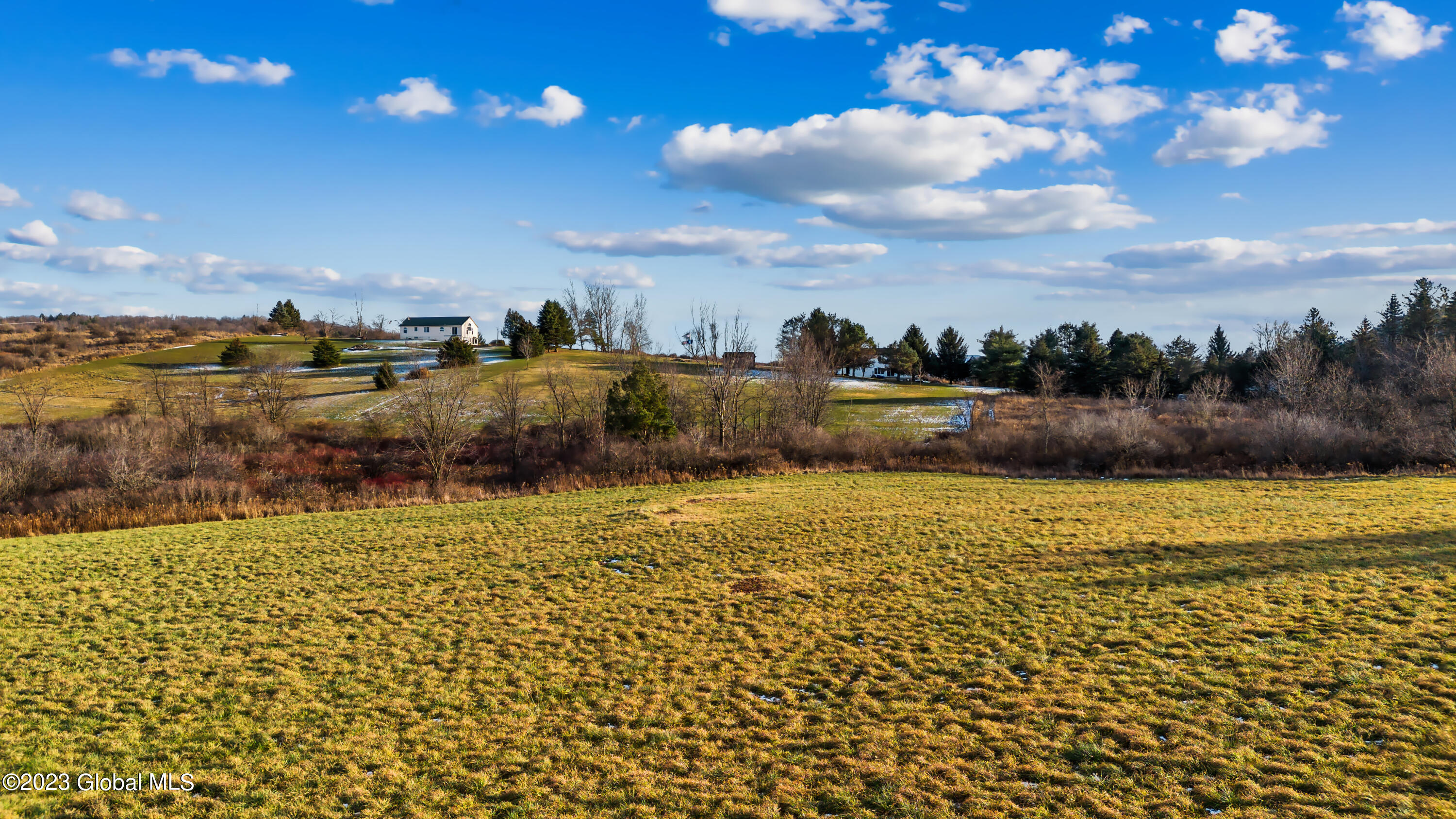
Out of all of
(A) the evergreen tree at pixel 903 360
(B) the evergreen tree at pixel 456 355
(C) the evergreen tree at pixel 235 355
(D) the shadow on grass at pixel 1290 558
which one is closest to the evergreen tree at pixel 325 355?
(C) the evergreen tree at pixel 235 355

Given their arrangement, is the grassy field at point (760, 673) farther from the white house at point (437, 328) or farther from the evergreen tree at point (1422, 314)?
the white house at point (437, 328)

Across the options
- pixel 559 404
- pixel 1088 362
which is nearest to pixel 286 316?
pixel 559 404

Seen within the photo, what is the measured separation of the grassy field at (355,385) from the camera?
52.3 metres

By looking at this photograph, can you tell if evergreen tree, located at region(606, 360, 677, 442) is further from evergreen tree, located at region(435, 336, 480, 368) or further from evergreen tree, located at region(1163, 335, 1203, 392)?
evergreen tree, located at region(1163, 335, 1203, 392)

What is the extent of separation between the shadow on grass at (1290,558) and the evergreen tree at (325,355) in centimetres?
8525

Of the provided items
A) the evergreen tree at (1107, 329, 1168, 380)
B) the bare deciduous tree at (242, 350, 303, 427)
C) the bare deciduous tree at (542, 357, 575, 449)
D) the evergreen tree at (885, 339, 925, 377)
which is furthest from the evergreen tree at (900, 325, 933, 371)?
the bare deciduous tree at (242, 350, 303, 427)

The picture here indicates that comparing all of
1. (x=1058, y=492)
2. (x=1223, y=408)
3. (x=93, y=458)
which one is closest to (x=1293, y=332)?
(x=1223, y=408)

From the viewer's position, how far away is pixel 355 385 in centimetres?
6612

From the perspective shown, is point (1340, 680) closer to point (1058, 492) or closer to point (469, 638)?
point (469, 638)

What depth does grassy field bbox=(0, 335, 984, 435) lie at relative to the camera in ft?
172

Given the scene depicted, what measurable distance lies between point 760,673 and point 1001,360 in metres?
73.0

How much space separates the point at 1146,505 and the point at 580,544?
20.5m

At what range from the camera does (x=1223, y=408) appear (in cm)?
4756

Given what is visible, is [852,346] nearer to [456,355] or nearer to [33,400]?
[456,355]
